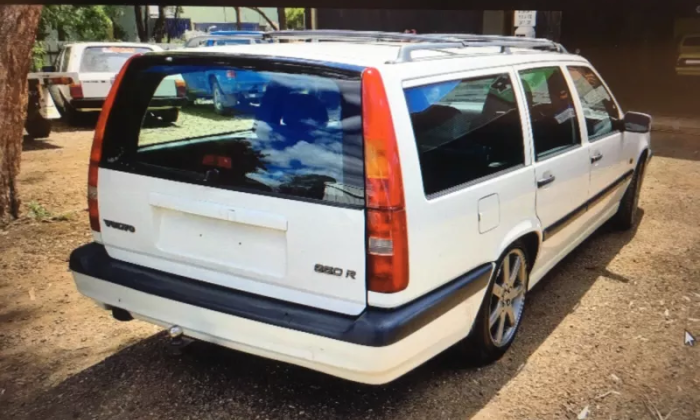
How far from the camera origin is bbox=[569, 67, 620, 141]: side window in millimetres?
4312

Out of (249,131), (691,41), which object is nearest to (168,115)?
(249,131)

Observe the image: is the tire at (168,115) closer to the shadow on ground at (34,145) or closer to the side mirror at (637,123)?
the side mirror at (637,123)

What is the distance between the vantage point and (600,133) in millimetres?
4531

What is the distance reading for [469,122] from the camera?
3.12 m

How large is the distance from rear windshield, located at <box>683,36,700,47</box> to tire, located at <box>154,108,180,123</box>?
1413 centimetres

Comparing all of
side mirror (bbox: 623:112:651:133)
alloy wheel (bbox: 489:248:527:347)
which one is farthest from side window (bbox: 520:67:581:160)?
side mirror (bbox: 623:112:651:133)

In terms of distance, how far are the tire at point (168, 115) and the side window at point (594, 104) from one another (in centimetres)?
263

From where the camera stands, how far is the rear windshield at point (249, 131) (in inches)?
98.9

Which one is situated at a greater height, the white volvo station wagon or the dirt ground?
the white volvo station wagon

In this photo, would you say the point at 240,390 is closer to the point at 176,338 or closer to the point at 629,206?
the point at 176,338

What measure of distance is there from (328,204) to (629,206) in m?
3.89

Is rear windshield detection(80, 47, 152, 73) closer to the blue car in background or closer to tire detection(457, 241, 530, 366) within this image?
the blue car in background

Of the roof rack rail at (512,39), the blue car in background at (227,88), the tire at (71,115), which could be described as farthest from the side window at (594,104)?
the tire at (71,115)

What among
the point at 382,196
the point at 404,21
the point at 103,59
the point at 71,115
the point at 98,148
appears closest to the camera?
the point at 382,196
